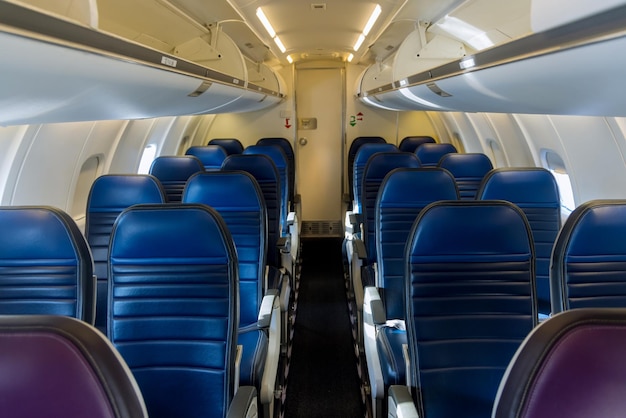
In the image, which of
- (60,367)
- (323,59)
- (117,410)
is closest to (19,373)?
(60,367)

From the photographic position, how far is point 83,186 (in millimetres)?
4262

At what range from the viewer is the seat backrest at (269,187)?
12.9 ft

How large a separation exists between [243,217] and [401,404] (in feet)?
5.60

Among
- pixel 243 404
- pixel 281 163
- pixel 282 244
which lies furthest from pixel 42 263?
pixel 281 163

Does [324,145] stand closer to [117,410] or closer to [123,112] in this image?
[123,112]

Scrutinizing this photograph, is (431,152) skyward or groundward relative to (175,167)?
skyward

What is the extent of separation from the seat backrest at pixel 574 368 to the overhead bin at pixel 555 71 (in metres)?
0.68

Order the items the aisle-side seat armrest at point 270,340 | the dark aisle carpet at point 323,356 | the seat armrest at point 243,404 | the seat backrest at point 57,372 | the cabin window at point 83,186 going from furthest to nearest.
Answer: the cabin window at point 83,186, the dark aisle carpet at point 323,356, the aisle-side seat armrest at point 270,340, the seat armrest at point 243,404, the seat backrest at point 57,372

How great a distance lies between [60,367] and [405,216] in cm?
262

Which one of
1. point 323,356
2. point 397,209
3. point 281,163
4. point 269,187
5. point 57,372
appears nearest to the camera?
point 57,372

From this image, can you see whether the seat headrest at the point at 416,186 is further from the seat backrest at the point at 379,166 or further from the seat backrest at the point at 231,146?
the seat backrest at the point at 231,146

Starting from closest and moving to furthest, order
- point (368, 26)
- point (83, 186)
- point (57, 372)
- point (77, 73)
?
point (57, 372) → point (77, 73) → point (83, 186) → point (368, 26)

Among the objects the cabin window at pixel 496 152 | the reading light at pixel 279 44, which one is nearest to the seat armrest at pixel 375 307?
the reading light at pixel 279 44

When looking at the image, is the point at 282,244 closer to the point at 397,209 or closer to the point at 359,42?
the point at 397,209
